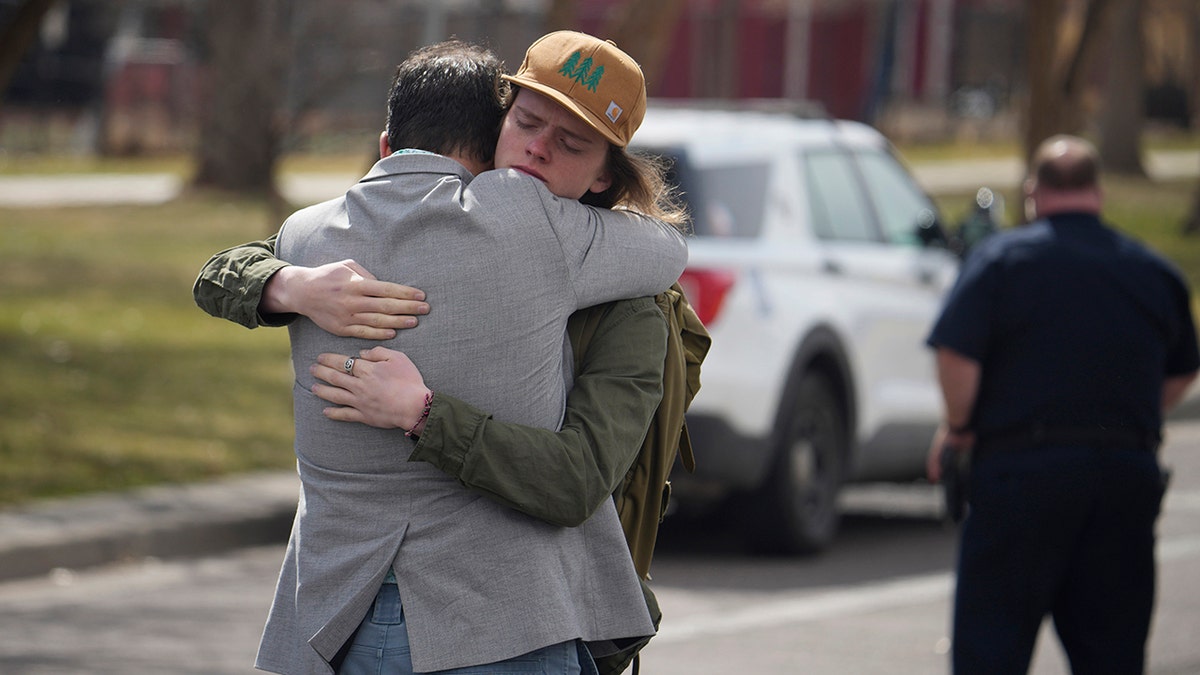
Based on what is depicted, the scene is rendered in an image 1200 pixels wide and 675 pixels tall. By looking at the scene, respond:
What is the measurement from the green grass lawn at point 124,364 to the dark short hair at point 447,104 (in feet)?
20.8

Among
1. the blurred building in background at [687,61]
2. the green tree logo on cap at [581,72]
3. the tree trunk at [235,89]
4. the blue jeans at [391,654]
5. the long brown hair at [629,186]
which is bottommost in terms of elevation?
the blurred building in background at [687,61]

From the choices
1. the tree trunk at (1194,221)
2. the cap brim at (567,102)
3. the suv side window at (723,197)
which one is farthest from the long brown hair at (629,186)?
the tree trunk at (1194,221)

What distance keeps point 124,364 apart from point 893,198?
5.81 m

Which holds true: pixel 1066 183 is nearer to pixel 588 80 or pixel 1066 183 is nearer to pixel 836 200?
pixel 588 80

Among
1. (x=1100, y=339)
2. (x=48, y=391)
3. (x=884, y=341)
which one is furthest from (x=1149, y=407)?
(x=48, y=391)

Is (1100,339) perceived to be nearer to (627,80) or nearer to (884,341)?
(627,80)

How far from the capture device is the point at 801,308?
853cm

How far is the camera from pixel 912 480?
9.89m

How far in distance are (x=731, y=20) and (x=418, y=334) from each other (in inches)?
857

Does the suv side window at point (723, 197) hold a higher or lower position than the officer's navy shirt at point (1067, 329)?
lower

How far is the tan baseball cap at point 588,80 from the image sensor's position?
297 cm

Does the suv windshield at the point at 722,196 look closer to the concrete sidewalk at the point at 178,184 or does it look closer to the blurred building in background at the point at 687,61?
the concrete sidewalk at the point at 178,184

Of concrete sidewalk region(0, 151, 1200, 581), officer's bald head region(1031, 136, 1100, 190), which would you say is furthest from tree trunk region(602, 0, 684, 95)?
officer's bald head region(1031, 136, 1100, 190)

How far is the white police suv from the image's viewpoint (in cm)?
823
